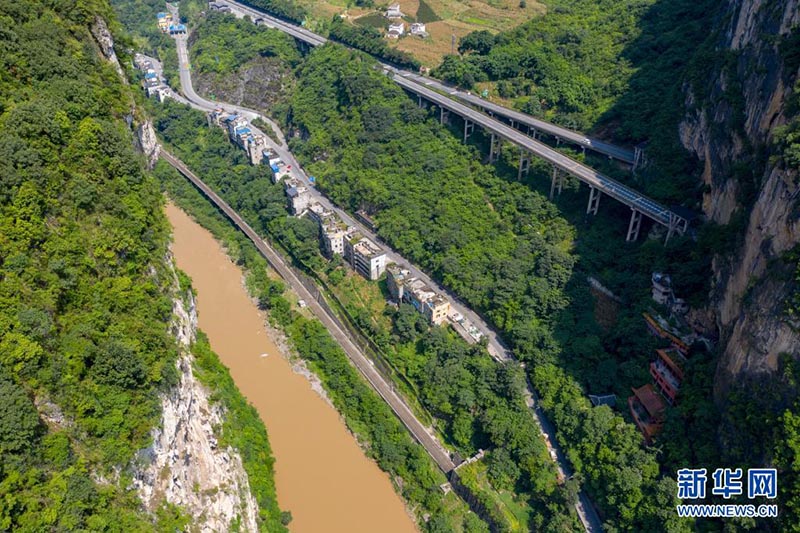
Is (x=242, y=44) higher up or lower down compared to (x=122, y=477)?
higher up

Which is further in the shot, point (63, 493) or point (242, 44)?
point (242, 44)

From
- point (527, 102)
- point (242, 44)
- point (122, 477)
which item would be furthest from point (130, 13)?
point (122, 477)

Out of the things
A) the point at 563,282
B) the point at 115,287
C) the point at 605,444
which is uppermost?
the point at 115,287

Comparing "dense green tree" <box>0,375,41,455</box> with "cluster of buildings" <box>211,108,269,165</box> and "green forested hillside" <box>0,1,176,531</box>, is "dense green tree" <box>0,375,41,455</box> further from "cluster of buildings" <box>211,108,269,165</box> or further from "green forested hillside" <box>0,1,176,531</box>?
"cluster of buildings" <box>211,108,269,165</box>

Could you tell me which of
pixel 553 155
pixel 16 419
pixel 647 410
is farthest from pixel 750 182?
pixel 16 419

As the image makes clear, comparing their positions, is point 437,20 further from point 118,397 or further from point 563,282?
point 118,397

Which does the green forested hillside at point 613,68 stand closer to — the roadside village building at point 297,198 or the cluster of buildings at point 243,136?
the roadside village building at point 297,198

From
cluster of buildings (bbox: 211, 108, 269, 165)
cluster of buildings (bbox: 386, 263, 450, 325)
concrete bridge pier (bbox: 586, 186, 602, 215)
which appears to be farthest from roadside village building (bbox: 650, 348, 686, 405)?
cluster of buildings (bbox: 211, 108, 269, 165)

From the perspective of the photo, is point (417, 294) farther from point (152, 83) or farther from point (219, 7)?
point (219, 7)
